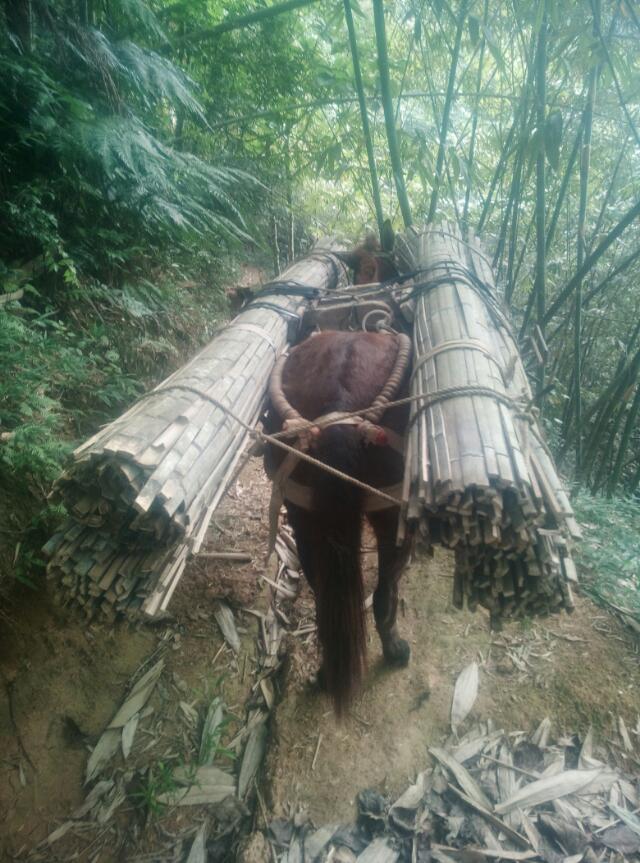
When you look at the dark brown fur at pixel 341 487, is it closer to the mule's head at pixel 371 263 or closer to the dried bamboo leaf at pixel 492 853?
the dried bamboo leaf at pixel 492 853

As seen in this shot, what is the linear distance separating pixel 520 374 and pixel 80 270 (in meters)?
2.88

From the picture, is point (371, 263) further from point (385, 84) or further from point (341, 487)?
point (341, 487)

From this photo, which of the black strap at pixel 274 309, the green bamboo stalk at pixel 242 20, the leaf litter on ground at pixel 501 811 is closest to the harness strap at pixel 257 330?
the black strap at pixel 274 309

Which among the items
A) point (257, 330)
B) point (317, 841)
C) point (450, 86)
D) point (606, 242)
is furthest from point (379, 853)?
point (450, 86)

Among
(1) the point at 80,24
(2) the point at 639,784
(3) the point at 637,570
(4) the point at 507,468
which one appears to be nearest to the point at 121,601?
(4) the point at 507,468

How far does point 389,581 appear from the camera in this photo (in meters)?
2.21

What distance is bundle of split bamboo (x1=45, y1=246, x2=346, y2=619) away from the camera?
3.75ft

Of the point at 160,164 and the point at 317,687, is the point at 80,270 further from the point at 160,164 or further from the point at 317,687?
the point at 317,687

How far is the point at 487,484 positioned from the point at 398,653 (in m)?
1.66

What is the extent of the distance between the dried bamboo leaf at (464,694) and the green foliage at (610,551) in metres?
0.88

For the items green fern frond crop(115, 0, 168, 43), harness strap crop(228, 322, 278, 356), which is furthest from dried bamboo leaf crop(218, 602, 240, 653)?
green fern frond crop(115, 0, 168, 43)

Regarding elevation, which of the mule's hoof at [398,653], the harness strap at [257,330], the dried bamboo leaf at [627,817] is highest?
the harness strap at [257,330]

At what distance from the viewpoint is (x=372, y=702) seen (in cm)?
226

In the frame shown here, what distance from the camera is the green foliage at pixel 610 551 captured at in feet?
8.55
